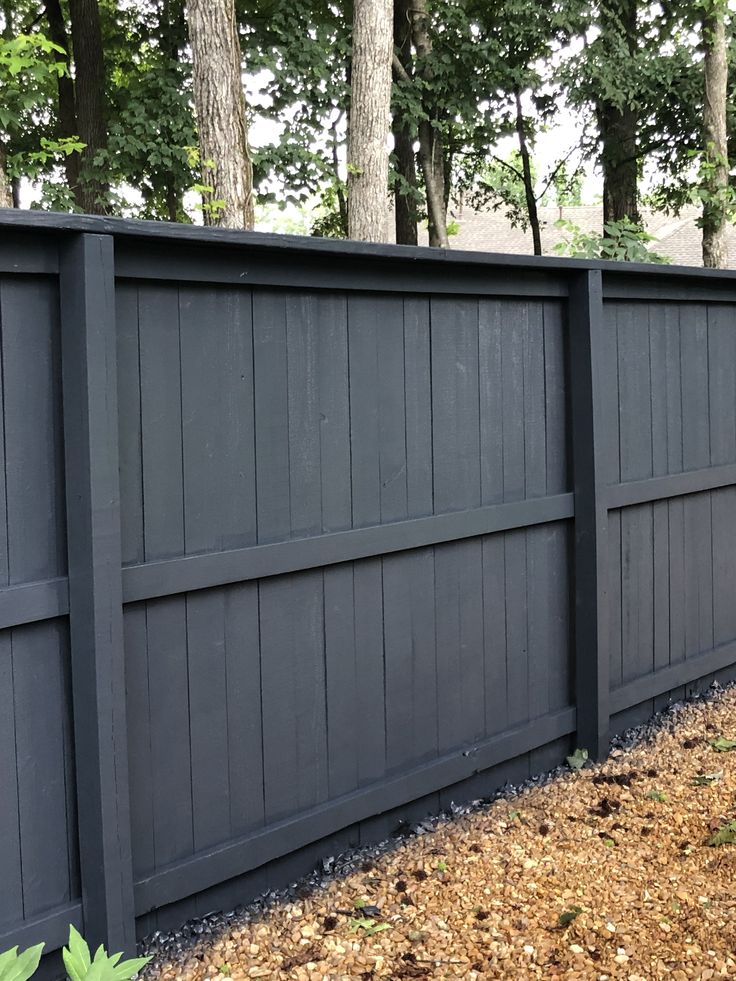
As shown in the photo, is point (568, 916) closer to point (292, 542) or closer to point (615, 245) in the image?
point (292, 542)

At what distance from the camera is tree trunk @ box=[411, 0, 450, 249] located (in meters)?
12.3

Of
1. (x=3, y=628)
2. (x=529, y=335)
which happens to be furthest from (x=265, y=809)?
(x=529, y=335)

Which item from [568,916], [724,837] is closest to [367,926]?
[568,916]

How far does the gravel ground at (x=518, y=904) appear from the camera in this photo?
2320 mm

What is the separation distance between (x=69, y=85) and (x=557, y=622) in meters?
11.6

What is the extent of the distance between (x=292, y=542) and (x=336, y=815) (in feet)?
2.65

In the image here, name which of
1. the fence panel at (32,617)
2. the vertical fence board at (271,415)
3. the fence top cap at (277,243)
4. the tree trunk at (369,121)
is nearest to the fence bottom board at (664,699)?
the fence top cap at (277,243)

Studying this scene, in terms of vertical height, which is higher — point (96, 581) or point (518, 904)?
point (96, 581)

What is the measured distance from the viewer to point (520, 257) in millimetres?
3146

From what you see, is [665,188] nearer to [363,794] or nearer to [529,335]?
[529,335]

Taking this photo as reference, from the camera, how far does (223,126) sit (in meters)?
7.09

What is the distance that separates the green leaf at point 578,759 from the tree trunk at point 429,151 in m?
9.49

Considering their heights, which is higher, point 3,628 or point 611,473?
point 611,473

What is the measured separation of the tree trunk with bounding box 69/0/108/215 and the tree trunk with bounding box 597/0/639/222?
20.9 feet
